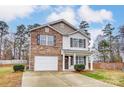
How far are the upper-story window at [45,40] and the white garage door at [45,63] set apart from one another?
1.32 meters

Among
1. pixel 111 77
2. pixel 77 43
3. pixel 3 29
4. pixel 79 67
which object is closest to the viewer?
pixel 111 77

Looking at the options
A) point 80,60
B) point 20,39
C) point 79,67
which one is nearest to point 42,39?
point 79,67

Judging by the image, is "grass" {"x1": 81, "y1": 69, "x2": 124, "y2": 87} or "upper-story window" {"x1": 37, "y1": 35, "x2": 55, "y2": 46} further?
"upper-story window" {"x1": 37, "y1": 35, "x2": 55, "y2": 46}

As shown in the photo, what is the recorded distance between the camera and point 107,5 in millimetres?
26359

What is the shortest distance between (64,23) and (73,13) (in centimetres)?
150

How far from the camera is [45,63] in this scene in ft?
79.5

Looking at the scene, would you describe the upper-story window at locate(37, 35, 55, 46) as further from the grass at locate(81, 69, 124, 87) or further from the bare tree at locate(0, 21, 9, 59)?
the bare tree at locate(0, 21, 9, 59)

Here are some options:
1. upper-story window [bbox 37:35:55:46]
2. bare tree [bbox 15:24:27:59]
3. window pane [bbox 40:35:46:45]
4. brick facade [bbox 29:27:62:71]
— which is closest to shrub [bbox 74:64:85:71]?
brick facade [bbox 29:27:62:71]

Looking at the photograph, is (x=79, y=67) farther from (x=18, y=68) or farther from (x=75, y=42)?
(x=18, y=68)

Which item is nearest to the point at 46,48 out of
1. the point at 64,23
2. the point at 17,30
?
the point at 64,23

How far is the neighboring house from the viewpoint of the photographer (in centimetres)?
2417

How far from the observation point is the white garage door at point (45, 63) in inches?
941

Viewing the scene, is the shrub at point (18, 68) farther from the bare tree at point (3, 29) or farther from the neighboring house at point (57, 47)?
the bare tree at point (3, 29)

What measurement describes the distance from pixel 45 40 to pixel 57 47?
141 centimetres
